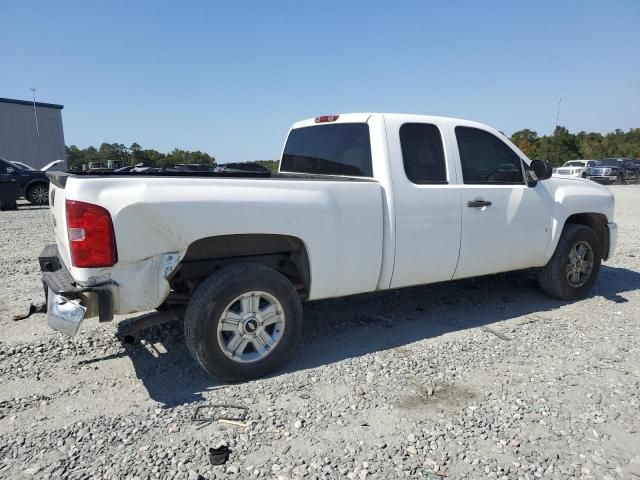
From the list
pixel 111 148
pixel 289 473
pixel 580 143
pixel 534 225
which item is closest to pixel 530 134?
pixel 580 143

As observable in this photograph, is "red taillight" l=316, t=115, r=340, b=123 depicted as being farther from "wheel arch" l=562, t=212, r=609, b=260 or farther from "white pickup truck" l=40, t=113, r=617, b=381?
"wheel arch" l=562, t=212, r=609, b=260

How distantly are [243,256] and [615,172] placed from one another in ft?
114

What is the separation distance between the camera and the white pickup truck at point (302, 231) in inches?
115

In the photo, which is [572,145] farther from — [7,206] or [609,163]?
[7,206]

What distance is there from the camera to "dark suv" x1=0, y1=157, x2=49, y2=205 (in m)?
14.8

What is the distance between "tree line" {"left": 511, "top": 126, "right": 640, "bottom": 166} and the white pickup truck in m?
46.0

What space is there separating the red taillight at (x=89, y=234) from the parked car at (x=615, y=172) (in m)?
33.2

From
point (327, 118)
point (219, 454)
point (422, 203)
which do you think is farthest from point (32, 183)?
point (219, 454)

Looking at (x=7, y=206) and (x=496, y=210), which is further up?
(x=496, y=210)

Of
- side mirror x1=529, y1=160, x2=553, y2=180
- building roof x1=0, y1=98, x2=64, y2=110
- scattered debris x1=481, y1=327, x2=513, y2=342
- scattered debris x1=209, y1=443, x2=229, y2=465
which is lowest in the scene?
scattered debris x1=481, y1=327, x2=513, y2=342

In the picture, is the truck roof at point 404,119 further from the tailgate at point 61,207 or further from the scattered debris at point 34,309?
the scattered debris at point 34,309

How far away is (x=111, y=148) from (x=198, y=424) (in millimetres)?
59607

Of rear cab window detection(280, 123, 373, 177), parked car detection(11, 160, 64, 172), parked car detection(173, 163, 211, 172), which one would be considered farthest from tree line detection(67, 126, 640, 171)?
rear cab window detection(280, 123, 373, 177)

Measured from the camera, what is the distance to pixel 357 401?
3.17 metres
